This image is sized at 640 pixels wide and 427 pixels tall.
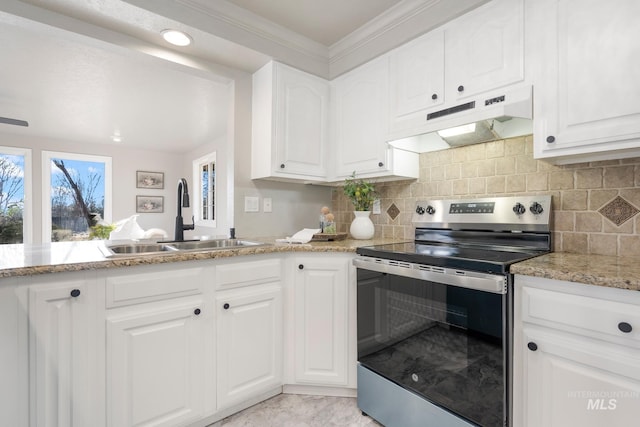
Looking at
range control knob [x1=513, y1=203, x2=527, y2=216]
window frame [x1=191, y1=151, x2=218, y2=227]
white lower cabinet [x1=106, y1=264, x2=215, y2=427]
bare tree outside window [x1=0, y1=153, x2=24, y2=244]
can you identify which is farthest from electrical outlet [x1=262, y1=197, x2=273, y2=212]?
bare tree outside window [x1=0, y1=153, x2=24, y2=244]

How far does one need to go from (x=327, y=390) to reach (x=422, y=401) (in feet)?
2.11

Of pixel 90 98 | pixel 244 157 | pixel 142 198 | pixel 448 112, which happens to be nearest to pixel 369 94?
pixel 448 112

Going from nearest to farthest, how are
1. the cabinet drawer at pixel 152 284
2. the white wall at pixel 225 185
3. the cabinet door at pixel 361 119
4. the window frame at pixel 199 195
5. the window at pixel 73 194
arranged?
the cabinet drawer at pixel 152 284, the cabinet door at pixel 361 119, the white wall at pixel 225 185, the window at pixel 73 194, the window frame at pixel 199 195

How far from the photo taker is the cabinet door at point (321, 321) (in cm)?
172

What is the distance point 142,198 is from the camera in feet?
20.6

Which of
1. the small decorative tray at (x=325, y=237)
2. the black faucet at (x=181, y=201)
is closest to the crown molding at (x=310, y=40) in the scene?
the black faucet at (x=181, y=201)

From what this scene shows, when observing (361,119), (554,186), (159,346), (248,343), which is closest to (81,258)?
(159,346)

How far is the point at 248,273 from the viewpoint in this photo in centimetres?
161

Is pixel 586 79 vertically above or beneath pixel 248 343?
above

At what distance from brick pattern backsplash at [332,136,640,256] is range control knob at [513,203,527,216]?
8 centimetres

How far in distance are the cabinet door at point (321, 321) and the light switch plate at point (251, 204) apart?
2.29 feet

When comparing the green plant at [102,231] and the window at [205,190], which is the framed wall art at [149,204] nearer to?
the window at [205,190]

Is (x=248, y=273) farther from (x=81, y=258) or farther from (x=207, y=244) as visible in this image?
(x=81, y=258)

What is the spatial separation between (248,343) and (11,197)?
5.75m
